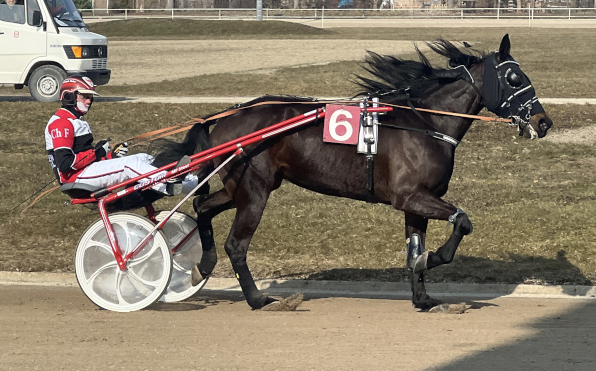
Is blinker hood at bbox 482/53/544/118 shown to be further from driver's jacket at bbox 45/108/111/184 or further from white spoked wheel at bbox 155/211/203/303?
driver's jacket at bbox 45/108/111/184

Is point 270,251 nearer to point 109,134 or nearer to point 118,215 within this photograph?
point 118,215

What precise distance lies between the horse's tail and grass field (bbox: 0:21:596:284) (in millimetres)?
987

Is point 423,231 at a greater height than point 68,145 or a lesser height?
lesser

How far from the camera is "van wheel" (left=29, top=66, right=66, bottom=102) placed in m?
18.4

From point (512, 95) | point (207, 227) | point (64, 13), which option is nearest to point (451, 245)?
point (512, 95)

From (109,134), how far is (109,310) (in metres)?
8.66

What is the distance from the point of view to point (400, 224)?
1089 cm

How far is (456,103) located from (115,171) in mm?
2885

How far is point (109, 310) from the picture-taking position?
7.17m

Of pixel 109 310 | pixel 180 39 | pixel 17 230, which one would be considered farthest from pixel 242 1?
pixel 109 310

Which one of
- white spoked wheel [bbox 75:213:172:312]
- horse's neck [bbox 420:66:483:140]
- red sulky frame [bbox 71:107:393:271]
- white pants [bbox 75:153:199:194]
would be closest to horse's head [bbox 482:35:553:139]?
horse's neck [bbox 420:66:483:140]

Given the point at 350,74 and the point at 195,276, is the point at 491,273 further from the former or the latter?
the point at 350,74

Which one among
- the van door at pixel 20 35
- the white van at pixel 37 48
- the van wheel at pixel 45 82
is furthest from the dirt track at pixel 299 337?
the van door at pixel 20 35

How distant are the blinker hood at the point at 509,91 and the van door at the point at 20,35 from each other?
1325 centimetres
